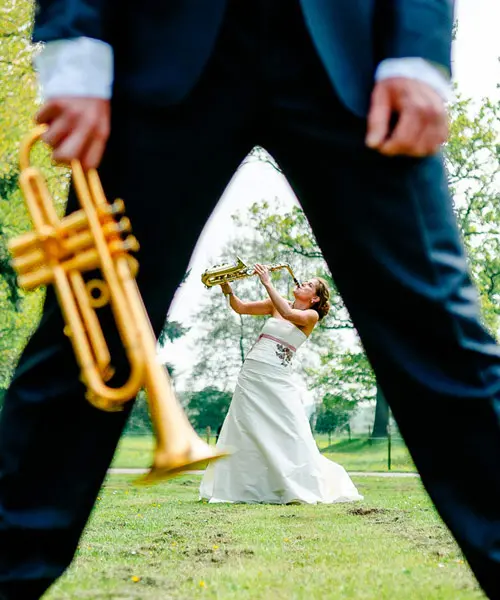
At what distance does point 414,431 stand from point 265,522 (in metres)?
4.05

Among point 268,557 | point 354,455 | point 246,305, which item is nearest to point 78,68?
point 268,557

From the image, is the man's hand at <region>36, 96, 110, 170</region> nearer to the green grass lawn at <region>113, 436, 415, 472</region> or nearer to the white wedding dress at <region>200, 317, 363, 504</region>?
the white wedding dress at <region>200, 317, 363, 504</region>

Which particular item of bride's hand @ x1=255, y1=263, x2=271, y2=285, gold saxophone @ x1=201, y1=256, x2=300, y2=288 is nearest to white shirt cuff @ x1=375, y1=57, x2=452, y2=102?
bride's hand @ x1=255, y1=263, x2=271, y2=285

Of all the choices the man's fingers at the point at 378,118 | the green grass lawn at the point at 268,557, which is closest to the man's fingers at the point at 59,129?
the man's fingers at the point at 378,118

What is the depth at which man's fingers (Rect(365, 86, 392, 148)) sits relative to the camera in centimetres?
159

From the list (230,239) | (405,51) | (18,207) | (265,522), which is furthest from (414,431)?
(230,239)

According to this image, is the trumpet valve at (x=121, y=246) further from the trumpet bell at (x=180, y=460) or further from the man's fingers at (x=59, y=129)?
the trumpet bell at (x=180, y=460)

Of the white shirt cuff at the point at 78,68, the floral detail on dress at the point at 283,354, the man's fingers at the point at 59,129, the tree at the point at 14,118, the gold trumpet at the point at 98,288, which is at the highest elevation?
the tree at the point at 14,118

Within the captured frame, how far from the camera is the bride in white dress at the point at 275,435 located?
801 cm

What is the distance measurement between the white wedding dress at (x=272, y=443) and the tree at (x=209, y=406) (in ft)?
89.9

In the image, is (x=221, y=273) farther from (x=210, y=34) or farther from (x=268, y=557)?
(x=210, y=34)

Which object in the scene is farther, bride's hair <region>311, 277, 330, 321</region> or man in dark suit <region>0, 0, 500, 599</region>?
bride's hair <region>311, 277, 330, 321</region>

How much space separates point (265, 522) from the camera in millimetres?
5586

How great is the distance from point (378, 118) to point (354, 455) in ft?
80.2
